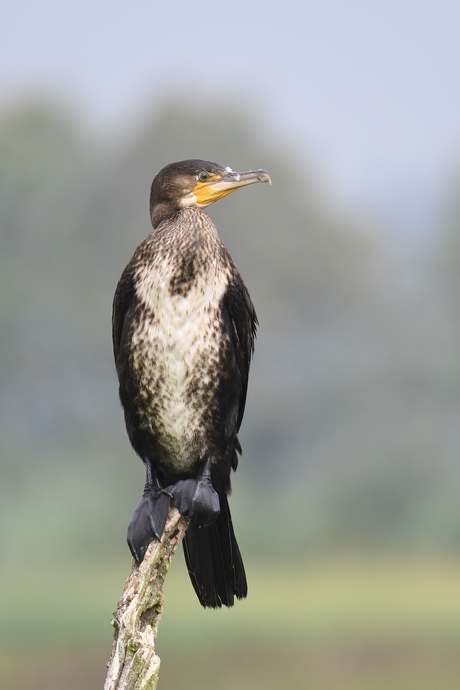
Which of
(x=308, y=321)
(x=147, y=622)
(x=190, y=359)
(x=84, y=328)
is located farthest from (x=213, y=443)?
(x=308, y=321)

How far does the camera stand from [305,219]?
26344mm

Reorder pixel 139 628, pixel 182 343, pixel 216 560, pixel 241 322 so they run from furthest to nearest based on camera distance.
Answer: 1. pixel 216 560
2. pixel 241 322
3. pixel 182 343
4. pixel 139 628

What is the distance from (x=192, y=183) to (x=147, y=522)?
1.22 meters

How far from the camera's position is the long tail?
401 cm

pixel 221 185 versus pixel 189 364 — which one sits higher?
pixel 221 185

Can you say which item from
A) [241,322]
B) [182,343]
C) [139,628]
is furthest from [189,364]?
[139,628]

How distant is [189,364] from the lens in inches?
148

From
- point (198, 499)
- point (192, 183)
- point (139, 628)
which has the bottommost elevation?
point (139, 628)

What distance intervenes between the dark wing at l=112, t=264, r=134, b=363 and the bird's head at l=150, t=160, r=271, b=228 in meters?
0.27

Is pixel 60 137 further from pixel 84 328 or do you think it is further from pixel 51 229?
pixel 84 328

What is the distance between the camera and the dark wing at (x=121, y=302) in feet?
12.7

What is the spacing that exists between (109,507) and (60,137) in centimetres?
972

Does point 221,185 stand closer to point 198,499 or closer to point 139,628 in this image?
point 198,499

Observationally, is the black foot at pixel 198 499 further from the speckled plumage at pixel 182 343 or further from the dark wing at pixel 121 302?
the dark wing at pixel 121 302
